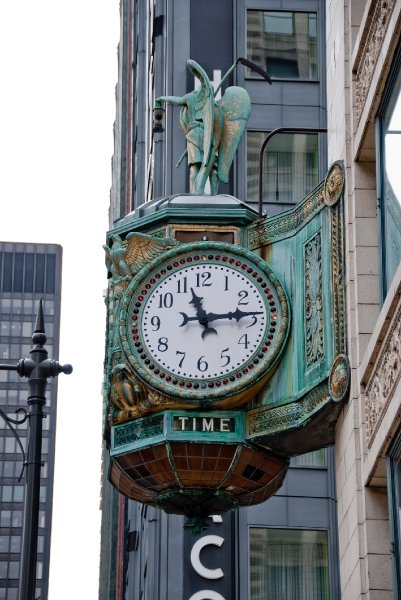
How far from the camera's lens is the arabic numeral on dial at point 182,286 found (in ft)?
66.2

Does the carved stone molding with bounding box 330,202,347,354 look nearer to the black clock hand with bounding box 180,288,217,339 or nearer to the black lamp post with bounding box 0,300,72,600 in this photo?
the black clock hand with bounding box 180,288,217,339

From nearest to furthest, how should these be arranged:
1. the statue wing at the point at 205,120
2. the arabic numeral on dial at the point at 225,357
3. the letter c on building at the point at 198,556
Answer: the arabic numeral on dial at the point at 225,357, the statue wing at the point at 205,120, the letter c on building at the point at 198,556

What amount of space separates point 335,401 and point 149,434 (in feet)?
7.77

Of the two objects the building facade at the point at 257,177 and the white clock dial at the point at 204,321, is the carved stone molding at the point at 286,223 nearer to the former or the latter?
the white clock dial at the point at 204,321

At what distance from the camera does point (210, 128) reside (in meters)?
21.8

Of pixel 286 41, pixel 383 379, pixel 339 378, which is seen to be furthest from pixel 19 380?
pixel 383 379

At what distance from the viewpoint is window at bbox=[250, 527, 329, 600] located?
42.3 metres

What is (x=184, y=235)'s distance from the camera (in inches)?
811

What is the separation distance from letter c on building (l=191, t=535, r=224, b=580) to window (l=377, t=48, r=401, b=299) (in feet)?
79.4

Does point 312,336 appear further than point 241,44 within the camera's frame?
No

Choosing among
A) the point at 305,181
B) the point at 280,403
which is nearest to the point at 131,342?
the point at 280,403

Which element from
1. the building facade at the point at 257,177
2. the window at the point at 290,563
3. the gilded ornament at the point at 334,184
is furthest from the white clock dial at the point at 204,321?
the window at the point at 290,563

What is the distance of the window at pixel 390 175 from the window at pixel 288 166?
27.4m

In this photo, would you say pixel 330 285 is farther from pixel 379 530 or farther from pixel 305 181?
pixel 305 181
